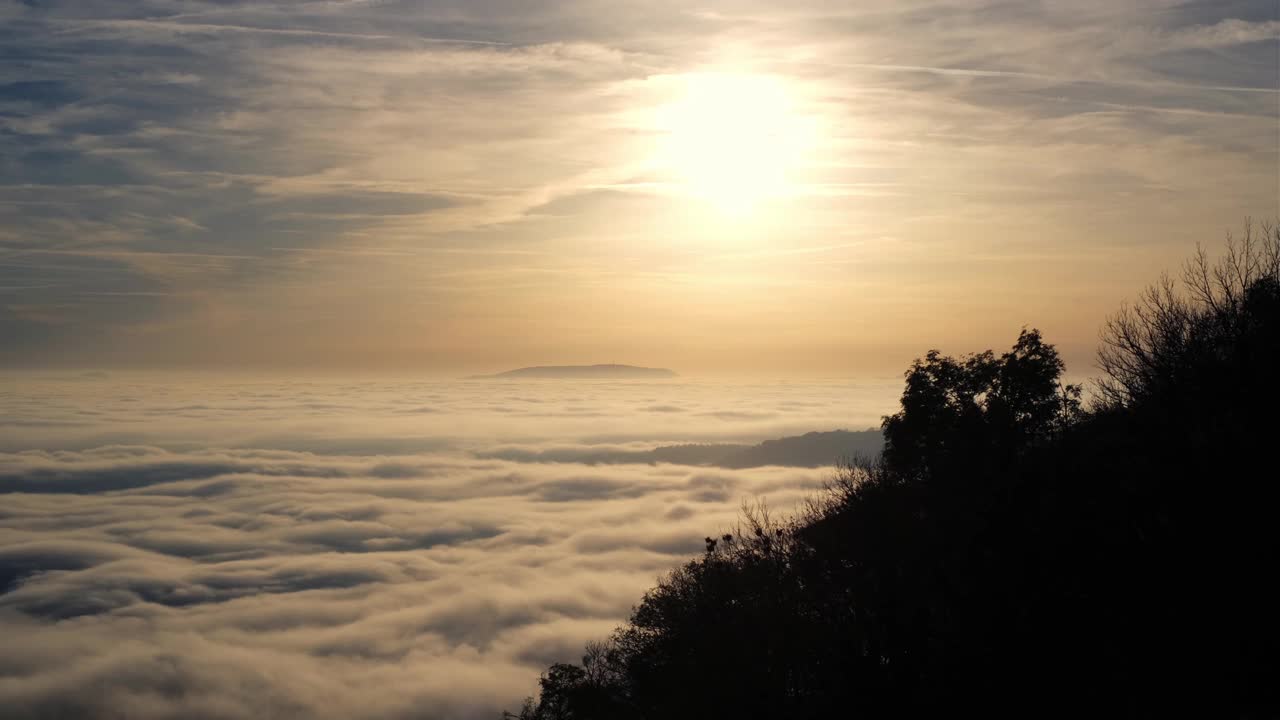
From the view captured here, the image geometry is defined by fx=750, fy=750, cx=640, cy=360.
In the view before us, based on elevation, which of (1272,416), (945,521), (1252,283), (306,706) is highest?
(1252,283)

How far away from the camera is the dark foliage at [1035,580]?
66.8 ft

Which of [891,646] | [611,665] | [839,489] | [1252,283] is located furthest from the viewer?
[839,489]

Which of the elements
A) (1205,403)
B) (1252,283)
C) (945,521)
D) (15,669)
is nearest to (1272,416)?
(1205,403)

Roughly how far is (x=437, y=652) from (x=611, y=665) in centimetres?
15742

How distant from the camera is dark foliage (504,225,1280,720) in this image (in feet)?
66.8

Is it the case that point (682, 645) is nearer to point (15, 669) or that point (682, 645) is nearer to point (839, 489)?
point (839, 489)

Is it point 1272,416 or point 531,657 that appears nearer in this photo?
point 1272,416

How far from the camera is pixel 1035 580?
83.9 feet

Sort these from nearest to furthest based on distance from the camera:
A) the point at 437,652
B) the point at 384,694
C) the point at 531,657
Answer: the point at 384,694 < the point at 531,657 < the point at 437,652

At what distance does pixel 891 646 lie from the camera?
989 inches

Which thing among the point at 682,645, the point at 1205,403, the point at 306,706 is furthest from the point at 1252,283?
the point at 306,706

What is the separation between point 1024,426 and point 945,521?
14659 mm

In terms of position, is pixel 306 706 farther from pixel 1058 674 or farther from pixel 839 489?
pixel 1058 674

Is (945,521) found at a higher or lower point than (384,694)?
higher
